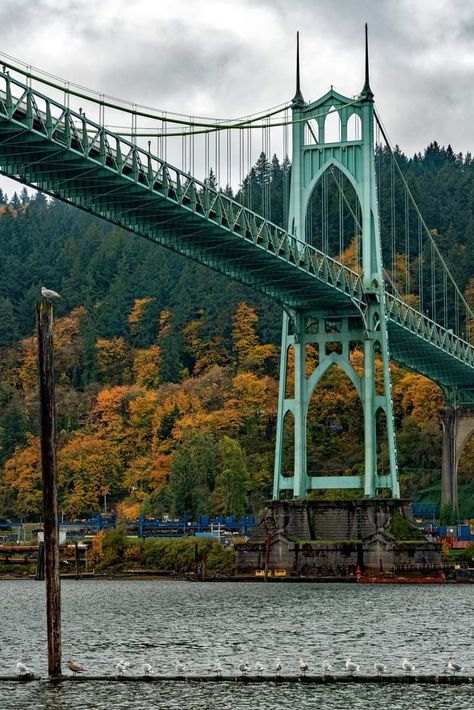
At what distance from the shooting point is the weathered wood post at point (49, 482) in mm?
38688

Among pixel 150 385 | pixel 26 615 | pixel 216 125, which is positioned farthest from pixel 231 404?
pixel 26 615

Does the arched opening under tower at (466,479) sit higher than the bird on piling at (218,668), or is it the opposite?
the arched opening under tower at (466,479)

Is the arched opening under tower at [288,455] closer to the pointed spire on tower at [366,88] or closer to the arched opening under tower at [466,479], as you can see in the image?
the arched opening under tower at [466,479]

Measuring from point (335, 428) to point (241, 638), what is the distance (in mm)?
84683

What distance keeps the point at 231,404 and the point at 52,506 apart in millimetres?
100614

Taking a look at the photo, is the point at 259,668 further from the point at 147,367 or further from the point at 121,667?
the point at 147,367

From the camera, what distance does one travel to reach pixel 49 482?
39.2 m

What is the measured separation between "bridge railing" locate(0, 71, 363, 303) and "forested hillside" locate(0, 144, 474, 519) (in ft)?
84.1

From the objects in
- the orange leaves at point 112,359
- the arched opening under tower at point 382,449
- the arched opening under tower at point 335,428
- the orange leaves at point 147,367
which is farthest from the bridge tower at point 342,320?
the orange leaves at point 112,359

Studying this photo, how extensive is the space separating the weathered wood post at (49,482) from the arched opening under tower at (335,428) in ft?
289

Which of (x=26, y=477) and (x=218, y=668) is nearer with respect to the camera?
(x=218, y=668)

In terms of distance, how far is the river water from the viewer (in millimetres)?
36188

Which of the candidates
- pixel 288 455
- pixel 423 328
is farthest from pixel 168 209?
pixel 288 455

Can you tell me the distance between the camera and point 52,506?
3922 centimetres
